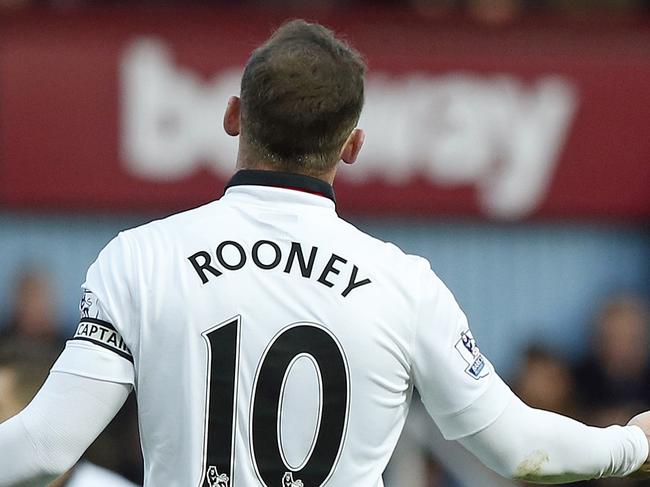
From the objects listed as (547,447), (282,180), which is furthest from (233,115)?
(547,447)

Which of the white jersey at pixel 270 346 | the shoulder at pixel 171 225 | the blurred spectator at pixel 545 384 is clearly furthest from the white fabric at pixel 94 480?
the blurred spectator at pixel 545 384

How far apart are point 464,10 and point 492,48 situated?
0.31 meters

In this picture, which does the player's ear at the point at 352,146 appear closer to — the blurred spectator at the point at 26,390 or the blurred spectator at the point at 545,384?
the blurred spectator at the point at 26,390

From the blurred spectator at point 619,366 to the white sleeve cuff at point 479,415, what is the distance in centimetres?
494

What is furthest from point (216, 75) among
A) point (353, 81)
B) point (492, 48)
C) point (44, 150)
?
point (353, 81)

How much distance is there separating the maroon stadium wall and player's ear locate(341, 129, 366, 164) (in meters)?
5.09

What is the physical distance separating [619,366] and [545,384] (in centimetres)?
52

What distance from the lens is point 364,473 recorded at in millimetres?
2521

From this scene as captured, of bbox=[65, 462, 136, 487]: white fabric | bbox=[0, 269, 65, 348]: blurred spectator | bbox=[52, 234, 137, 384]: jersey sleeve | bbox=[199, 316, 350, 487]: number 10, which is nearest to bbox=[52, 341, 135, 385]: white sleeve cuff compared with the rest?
bbox=[52, 234, 137, 384]: jersey sleeve

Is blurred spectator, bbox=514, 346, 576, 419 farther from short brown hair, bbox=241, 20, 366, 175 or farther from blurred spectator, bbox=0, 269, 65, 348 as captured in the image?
short brown hair, bbox=241, 20, 366, 175

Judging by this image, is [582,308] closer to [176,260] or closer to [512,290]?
[512,290]

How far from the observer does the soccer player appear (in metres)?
2.44

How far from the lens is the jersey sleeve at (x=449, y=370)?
2508 mm

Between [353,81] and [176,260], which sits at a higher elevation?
[353,81]
